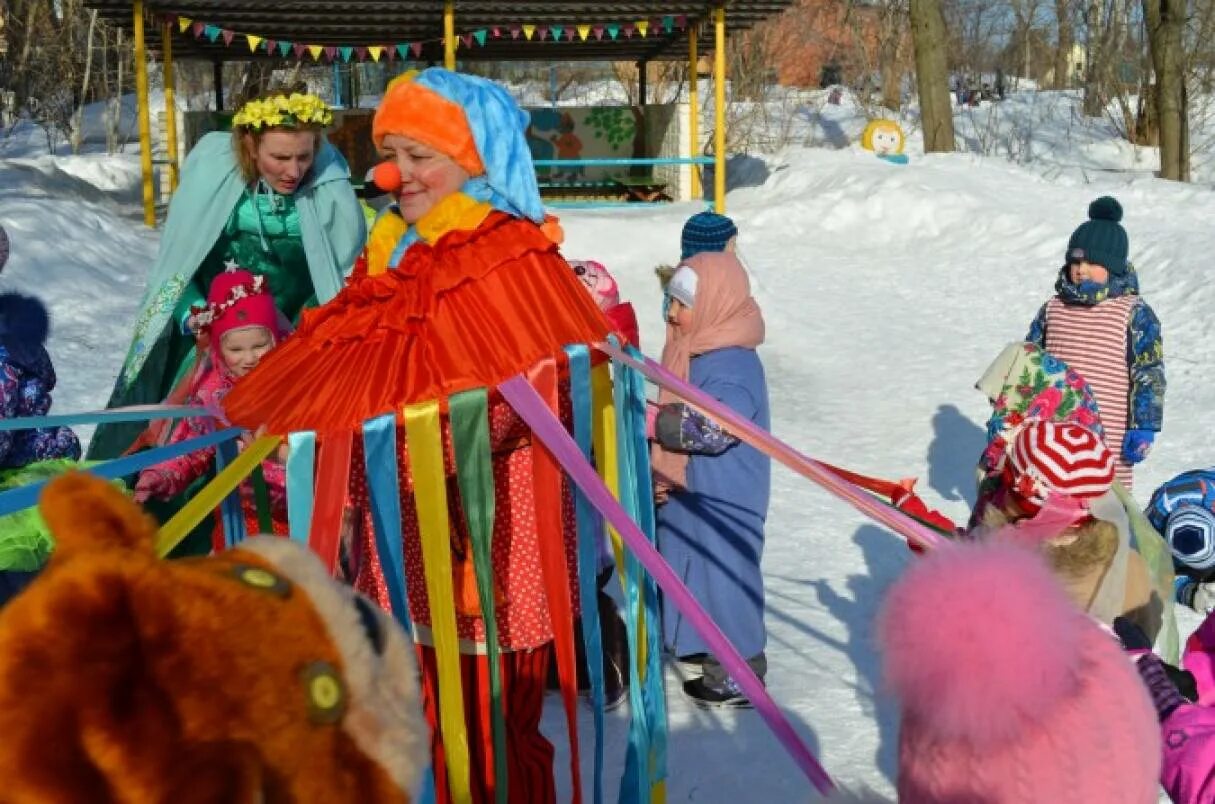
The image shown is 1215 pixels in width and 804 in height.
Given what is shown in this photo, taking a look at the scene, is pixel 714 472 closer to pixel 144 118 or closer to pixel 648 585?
pixel 648 585

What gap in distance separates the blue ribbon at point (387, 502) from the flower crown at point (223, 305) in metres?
1.01

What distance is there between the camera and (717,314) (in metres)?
3.92

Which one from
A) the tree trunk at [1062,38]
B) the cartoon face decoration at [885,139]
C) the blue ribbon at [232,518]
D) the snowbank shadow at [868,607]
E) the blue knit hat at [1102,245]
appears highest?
the tree trunk at [1062,38]

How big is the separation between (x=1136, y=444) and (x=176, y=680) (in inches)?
190

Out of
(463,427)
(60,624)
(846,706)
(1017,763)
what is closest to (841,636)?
(846,706)

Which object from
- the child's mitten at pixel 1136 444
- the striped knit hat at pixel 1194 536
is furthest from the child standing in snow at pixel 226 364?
the child's mitten at pixel 1136 444

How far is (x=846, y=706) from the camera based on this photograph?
165 inches

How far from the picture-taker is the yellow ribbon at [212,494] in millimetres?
1858

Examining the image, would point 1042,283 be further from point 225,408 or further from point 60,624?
point 60,624

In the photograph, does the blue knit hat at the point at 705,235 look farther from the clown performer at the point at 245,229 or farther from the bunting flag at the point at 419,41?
the bunting flag at the point at 419,41

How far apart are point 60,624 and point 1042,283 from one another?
10.5 metres

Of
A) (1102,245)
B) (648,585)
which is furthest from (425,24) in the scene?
(648,585)

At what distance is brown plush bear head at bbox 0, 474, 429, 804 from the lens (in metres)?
1.00

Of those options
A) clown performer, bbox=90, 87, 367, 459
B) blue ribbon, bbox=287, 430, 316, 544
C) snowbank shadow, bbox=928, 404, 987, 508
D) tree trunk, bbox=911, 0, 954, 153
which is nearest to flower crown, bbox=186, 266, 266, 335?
clown performer, bbox=90, 87, 367, 459
